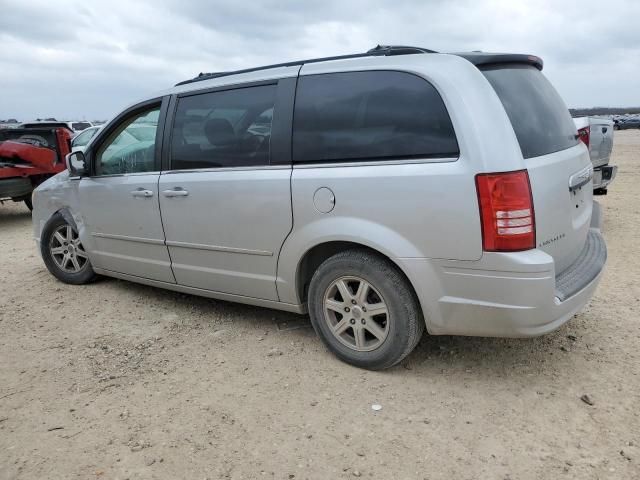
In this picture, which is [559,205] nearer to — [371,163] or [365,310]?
[371,163]

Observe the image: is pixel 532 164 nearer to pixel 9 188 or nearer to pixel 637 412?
pixel 637 412

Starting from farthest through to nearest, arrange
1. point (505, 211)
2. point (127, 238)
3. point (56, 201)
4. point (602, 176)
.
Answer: point (602, 176)
point (56, 201)
point (127, 238)
point (505, 211)

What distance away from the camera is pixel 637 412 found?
8.78 ft

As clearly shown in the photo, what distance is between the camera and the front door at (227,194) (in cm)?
337

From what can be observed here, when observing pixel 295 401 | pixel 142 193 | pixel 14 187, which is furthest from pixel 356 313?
pixel 14 187

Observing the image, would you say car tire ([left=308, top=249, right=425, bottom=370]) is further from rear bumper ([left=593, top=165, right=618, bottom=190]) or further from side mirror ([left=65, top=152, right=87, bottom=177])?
rear bumper ([left=593, top=165, right=618, bottom=190])

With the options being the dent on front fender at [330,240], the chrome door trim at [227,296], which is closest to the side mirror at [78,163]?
the chrome door trim at [227,296]

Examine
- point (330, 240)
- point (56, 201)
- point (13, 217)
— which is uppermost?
point (56, 201)

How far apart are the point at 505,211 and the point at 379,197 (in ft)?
2.16

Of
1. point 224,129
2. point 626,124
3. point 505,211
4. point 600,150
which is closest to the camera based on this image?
point 505,211

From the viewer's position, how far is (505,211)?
2.58 metres

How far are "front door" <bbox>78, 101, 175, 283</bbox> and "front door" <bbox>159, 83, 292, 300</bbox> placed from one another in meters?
0.18

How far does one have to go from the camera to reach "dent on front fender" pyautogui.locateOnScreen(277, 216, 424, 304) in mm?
2871

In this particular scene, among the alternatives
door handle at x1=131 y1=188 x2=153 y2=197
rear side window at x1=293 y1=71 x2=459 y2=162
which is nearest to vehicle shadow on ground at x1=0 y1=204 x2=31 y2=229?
door handle at x1=131 y1=188 x2=153 y2=197
